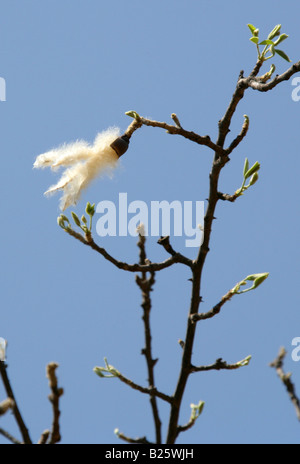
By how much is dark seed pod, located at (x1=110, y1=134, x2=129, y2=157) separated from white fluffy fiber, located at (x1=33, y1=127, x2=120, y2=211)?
0.02 metres

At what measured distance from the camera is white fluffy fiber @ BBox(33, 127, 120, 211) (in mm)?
3643

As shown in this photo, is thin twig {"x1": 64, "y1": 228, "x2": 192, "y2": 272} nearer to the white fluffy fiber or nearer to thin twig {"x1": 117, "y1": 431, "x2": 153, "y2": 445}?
the white fluffy fiber

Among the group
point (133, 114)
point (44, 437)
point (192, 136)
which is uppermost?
point (133, 114)

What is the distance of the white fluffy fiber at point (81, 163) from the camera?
3.64 metres

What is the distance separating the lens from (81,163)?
3.69m

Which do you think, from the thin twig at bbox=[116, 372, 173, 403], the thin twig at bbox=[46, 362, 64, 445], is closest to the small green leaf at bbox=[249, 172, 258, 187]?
the thin twig at bbox=[116, 372, 173, 403]

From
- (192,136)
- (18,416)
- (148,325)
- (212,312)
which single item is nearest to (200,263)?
(212,312)

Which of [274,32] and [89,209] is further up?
[274,32]

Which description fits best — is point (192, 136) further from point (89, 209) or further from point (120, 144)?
point (89, 209)

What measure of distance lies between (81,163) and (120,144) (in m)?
0.24

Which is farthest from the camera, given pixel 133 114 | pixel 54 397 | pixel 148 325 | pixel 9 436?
pixel 148 325

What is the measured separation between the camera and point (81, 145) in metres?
3.75

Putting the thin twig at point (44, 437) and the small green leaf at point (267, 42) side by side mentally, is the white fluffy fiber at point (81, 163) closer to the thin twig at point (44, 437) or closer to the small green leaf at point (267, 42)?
Answer: the small green leaf at point (267, 42)
